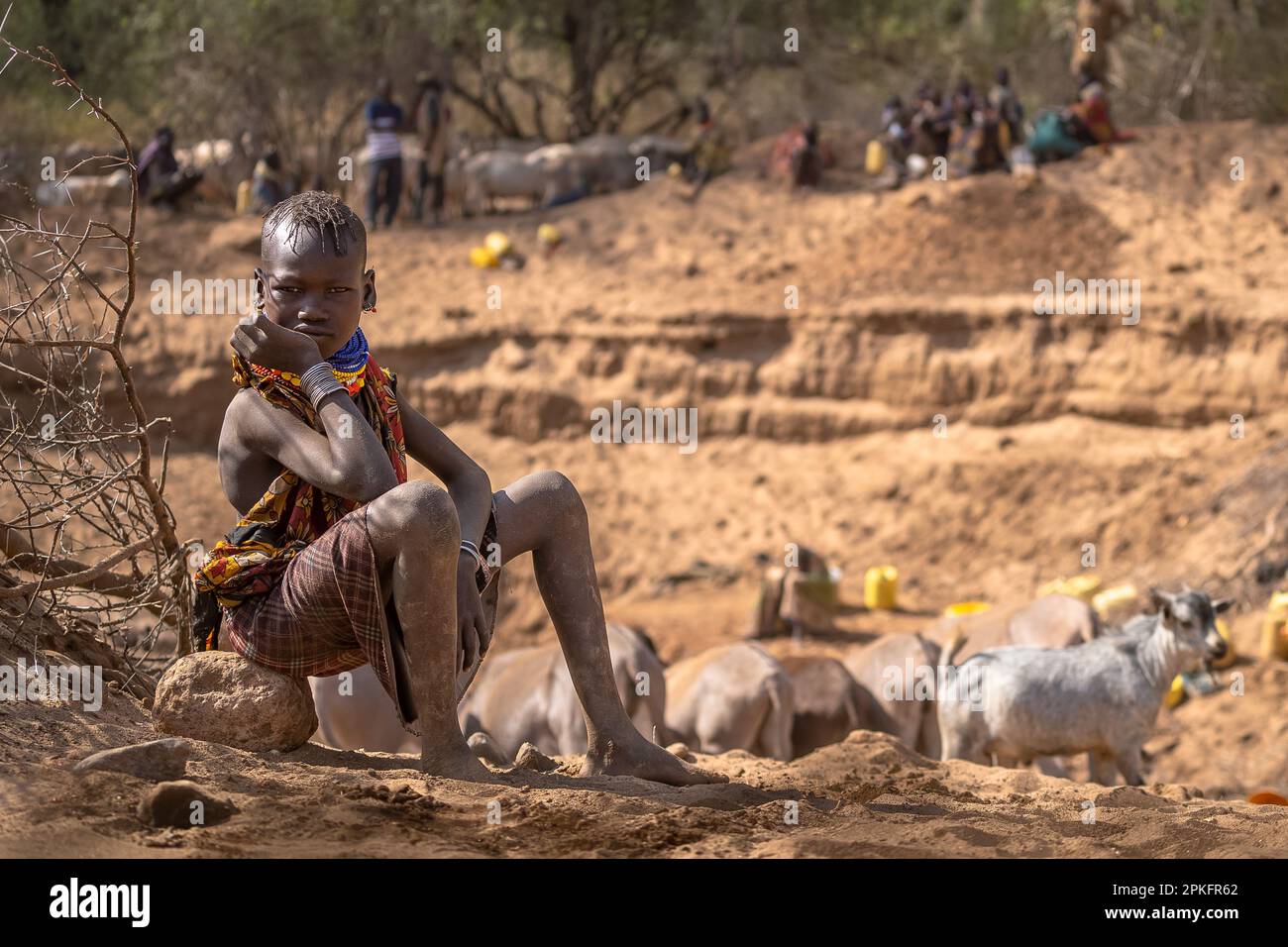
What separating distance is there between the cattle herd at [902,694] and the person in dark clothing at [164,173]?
39.1ft

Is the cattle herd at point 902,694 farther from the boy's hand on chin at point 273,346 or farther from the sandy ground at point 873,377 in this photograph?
the boy's hand on chin at point 273,346

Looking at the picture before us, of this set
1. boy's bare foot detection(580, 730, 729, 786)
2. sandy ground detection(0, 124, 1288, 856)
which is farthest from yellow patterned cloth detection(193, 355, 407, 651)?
sandy ground detection(0, 124, 1288, 856)

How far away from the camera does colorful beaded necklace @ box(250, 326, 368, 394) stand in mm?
4082

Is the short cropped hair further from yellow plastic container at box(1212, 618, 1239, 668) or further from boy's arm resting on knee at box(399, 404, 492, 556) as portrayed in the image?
yellow plastic container at box(1212, 618, 1239, 668)

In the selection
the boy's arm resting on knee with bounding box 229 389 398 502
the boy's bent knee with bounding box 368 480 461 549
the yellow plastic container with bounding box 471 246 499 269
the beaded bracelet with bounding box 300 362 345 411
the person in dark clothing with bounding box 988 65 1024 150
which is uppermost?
the person in dark clothing with bounding box 988 65 1024 150

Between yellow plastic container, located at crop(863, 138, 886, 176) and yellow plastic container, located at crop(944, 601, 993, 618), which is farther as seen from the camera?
yellow plastic container, located at crop(863, 138, 886, 176)

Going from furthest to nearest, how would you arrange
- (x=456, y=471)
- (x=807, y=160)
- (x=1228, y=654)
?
(x=807, y=160), (x=1228, y=654), (x=456, y=471)

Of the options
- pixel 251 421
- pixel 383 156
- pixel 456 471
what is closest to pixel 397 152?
pixel 383 156

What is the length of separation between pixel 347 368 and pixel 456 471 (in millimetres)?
422

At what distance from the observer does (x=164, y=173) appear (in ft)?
66.8

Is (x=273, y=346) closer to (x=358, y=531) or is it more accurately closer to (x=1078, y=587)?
(x=358, y=531)

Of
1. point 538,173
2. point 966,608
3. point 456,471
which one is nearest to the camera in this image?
point 456,471

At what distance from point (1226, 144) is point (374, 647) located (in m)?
16.3
